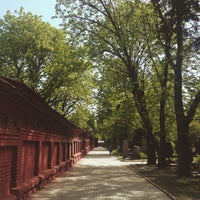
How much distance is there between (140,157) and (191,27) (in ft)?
83.1

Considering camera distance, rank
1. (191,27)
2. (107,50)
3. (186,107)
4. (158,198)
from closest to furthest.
Result: (158,198) → (191,27) → (186,107) → (107,50)

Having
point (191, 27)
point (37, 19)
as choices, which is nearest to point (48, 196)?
point (191, 27)

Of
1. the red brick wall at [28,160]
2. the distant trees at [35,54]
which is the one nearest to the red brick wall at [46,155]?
the red brick wall at [28,160]

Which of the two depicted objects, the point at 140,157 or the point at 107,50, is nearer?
the point at 107,50

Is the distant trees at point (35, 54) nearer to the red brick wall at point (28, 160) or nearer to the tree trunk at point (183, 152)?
the tree trunk at point (183, 152)

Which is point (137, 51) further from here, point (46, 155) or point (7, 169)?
point (7, 169)

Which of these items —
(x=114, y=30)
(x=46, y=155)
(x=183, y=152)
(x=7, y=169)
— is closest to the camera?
(x=7, y=169)

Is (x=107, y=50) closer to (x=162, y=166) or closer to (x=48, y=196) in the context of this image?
(x=162, y=166)

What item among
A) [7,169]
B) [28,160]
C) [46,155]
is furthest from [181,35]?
[7,169]

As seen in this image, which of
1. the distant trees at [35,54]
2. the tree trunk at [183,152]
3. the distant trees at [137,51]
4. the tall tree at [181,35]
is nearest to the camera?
the tall tree at [181,35]

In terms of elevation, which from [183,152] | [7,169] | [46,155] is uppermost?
[183,152]

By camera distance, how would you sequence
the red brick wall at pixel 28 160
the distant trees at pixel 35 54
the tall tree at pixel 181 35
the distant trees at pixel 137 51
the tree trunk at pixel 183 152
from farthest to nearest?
1. the distant trees at pixel 35 54
2. the distant trees at pixel 137 51
3. the tree trunk at pixel 183 152
4. the tall tree at pixel 181 35
5. the red brick wall at pixel 28 160

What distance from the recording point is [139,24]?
2536 centimetres

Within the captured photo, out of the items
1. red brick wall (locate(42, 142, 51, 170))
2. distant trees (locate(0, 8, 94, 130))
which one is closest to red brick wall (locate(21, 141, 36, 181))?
red brick wall (locate(42, 142, 51, 170))
